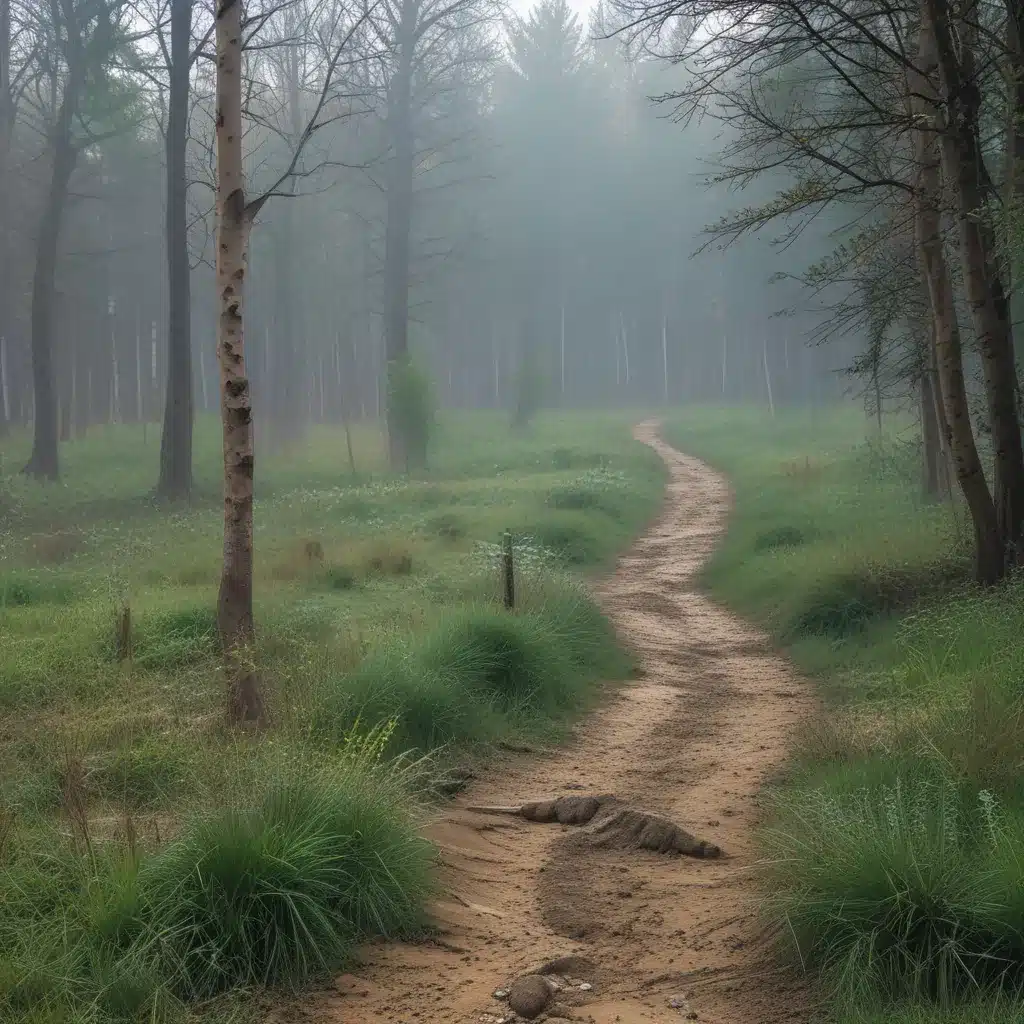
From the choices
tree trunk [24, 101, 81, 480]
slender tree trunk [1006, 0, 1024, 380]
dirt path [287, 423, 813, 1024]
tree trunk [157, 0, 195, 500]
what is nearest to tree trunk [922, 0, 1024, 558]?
slender tree trunk [1006, 0, 1024, 380]

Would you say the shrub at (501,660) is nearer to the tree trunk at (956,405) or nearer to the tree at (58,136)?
the tree trunk at (956,405)

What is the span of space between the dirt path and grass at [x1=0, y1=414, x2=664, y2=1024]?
31cm

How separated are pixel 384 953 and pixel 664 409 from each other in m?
57.0

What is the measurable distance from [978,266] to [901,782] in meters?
6.46

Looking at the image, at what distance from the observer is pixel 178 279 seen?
24391 millimetres

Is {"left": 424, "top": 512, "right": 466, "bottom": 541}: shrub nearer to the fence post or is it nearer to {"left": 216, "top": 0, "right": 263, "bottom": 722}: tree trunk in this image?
the fence post

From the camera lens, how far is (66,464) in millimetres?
→ 31609

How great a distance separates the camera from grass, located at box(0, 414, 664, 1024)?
4844mm

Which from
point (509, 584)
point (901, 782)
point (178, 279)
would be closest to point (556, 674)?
point (509, 584)

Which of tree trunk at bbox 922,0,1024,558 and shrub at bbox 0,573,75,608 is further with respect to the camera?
shrub at bbox 0,573,75,608

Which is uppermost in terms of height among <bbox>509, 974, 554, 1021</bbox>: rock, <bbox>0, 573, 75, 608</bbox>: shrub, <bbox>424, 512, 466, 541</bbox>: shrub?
<bbox>424, 512, 466, 541</bbox>: shrub

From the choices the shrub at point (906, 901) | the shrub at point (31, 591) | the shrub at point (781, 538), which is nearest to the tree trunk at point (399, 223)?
the shrub at point (781, 538)

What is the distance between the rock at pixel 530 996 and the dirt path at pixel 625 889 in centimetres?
6

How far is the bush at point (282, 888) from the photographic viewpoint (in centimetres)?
482
